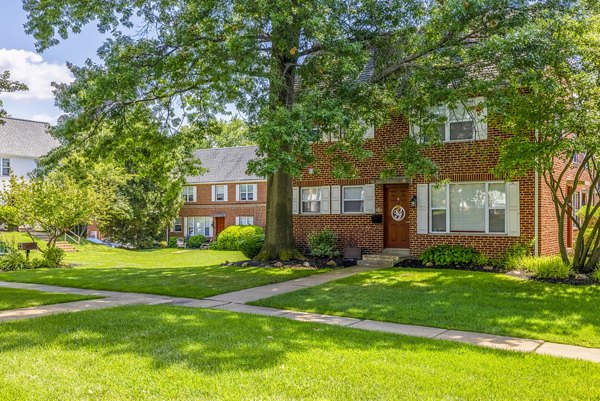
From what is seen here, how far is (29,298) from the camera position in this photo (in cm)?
1048

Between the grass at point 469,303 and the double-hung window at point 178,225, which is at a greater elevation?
the double-hung window at point 178,225

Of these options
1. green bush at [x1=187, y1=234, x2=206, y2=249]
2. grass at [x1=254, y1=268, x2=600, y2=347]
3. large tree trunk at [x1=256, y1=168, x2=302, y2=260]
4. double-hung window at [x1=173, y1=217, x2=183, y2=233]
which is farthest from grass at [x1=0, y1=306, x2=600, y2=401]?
double-hung window at [x1=173, y1=217, x2=183, y2=233]

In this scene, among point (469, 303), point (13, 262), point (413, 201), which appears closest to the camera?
point (469, 303)

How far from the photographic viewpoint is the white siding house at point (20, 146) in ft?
127

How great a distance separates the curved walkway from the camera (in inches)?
262

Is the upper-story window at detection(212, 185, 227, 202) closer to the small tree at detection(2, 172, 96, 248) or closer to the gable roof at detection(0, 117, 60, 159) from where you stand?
the gable roof at detection(0, 117, 60, 159)

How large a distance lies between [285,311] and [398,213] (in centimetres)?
938

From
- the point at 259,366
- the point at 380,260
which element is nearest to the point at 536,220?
the point at 380,260

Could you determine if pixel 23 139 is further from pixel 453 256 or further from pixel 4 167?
pixel 453 256

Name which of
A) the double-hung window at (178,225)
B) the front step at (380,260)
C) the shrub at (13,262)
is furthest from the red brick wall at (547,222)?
the double-hung window at (178,225)

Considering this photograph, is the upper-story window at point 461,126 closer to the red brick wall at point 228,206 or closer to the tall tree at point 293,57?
the tall tree at point 293,57

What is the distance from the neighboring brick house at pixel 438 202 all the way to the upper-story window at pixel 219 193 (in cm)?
1888

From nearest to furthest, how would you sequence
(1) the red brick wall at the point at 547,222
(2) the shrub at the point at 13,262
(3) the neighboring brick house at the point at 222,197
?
(1) the red brick wall at the point at 547,222 → (2) the shrub at the point at 13,262 → (3) the neighboring brick house at the point at 222,197

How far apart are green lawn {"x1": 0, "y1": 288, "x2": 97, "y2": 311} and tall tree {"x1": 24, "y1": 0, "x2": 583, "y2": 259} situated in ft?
15.5
